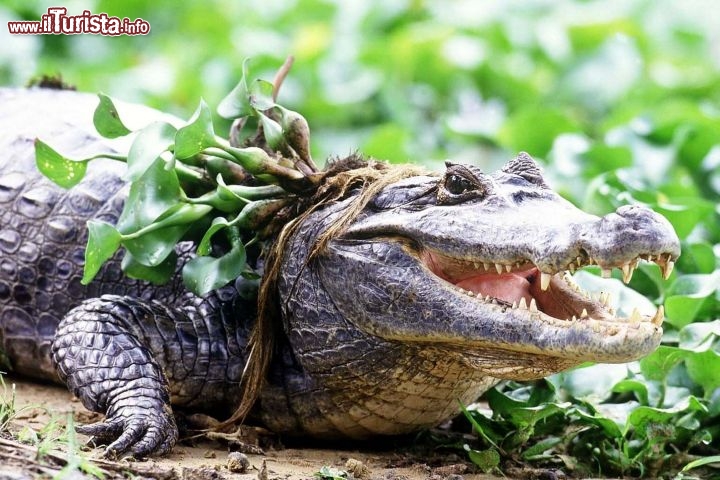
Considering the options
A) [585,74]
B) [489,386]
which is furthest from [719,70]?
[489,386]

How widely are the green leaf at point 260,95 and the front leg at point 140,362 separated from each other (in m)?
0.76

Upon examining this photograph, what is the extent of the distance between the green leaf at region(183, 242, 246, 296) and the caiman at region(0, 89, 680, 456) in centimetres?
17

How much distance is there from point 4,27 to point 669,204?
6475mm

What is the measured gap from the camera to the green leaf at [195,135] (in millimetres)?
3732

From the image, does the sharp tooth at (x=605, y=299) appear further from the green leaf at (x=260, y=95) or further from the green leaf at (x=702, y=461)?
the green leaf at (x=260, y=95)

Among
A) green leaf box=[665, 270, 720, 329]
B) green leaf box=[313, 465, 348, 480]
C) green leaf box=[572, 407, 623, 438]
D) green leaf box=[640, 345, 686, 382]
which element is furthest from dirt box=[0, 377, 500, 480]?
green leaf box=[665, 270, 720, 329]

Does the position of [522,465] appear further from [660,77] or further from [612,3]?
[612,3]

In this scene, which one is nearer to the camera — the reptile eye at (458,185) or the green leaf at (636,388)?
the reptile eye at (458,185)

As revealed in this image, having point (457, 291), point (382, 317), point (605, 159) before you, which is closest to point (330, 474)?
point (382, 317)

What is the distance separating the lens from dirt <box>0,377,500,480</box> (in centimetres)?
302

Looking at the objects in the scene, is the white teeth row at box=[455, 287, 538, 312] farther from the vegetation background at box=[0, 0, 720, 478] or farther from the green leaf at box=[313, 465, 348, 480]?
the green leaf at box=[313, 465, 348, 480]

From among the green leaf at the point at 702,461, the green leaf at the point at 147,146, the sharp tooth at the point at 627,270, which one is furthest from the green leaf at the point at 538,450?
the green leaf at the point at 147,146

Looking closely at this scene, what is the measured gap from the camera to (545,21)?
1048cm

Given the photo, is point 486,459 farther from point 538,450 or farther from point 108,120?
point 108,120
